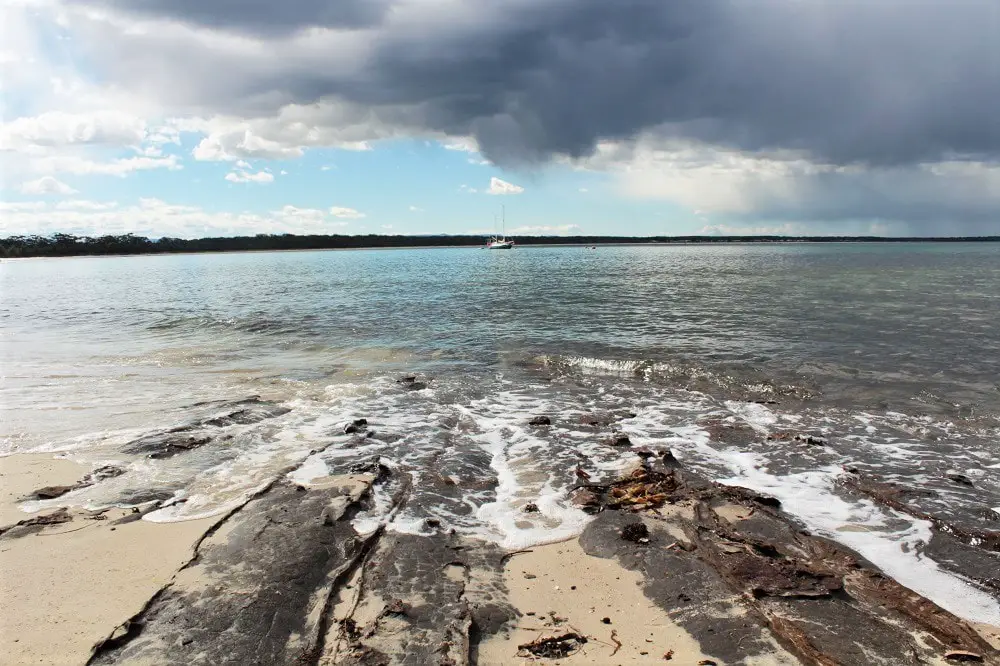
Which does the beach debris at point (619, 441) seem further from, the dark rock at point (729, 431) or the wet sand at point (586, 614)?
the wet sand at point (586, 614)

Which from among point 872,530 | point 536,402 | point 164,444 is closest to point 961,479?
point 872,530

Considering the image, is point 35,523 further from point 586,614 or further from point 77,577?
point 586,614

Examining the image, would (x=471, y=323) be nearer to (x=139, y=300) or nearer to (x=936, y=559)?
(x=936, y=559)

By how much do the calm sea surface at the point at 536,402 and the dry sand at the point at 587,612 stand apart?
632 millimetres

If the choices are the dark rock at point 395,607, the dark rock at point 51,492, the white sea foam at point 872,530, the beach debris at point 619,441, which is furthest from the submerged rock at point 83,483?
the white sea foam at point 872,530

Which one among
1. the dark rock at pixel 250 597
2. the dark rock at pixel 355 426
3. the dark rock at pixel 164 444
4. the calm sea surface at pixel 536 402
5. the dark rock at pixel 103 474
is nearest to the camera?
the dark rock at pixel 250 597

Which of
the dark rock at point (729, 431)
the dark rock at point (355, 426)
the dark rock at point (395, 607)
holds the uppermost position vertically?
the dark rock at point (395, 607)

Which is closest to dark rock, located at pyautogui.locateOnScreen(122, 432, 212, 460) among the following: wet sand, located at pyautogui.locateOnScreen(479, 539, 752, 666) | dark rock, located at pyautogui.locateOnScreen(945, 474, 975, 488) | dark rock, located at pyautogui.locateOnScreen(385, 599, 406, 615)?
dark rock, located at pyautogui.locateOnScreen(385, 599, 406, 615)

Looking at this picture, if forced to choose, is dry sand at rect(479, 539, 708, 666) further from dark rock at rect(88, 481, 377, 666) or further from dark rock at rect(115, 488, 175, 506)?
dark rock at rect(115, 488, 175, 506)

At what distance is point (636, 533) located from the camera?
234 inches

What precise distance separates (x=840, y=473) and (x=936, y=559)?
2.35 meters

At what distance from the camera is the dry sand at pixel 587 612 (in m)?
4.08

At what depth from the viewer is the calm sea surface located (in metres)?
6.91

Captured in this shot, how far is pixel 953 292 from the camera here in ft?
113
